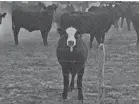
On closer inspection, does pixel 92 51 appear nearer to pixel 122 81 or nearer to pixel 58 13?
pixel 122 81

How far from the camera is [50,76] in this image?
31.3 ft

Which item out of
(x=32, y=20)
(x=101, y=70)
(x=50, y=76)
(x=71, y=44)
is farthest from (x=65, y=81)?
(x=32, y=20)

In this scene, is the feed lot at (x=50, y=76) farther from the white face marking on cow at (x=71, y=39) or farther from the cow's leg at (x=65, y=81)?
the white face marking on cow at (x=71, y=39)

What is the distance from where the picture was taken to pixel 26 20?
16406mm

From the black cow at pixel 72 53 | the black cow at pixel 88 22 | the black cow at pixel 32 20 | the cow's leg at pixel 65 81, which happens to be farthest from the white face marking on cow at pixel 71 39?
the black cow at pixel 32 20

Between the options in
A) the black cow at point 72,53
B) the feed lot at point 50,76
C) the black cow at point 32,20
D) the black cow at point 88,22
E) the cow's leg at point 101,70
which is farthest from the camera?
the black cow at point 32,20

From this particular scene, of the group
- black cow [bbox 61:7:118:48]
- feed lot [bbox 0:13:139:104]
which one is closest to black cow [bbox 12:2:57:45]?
black cow [bbox 61:7:118:48]

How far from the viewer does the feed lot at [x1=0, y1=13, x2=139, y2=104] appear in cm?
729

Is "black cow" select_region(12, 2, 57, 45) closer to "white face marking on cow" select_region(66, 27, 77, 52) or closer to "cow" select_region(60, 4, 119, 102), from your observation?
"cow" select_region(60, 4, 119, 102)

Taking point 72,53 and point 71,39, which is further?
point 72,53

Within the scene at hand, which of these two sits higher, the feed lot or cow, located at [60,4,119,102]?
cow, located at [60,4,119,102]

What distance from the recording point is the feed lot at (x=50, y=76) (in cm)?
729

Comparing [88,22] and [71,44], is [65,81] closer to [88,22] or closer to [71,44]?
[71,44]

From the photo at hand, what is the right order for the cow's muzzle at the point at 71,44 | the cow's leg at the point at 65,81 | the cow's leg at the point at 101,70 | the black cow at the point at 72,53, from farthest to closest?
the cow's leg at the point at 65,81, the black cow at the point at 72,53, the cow's muzzle at the point at 71,44, the cow's leg at the point at 101,70
